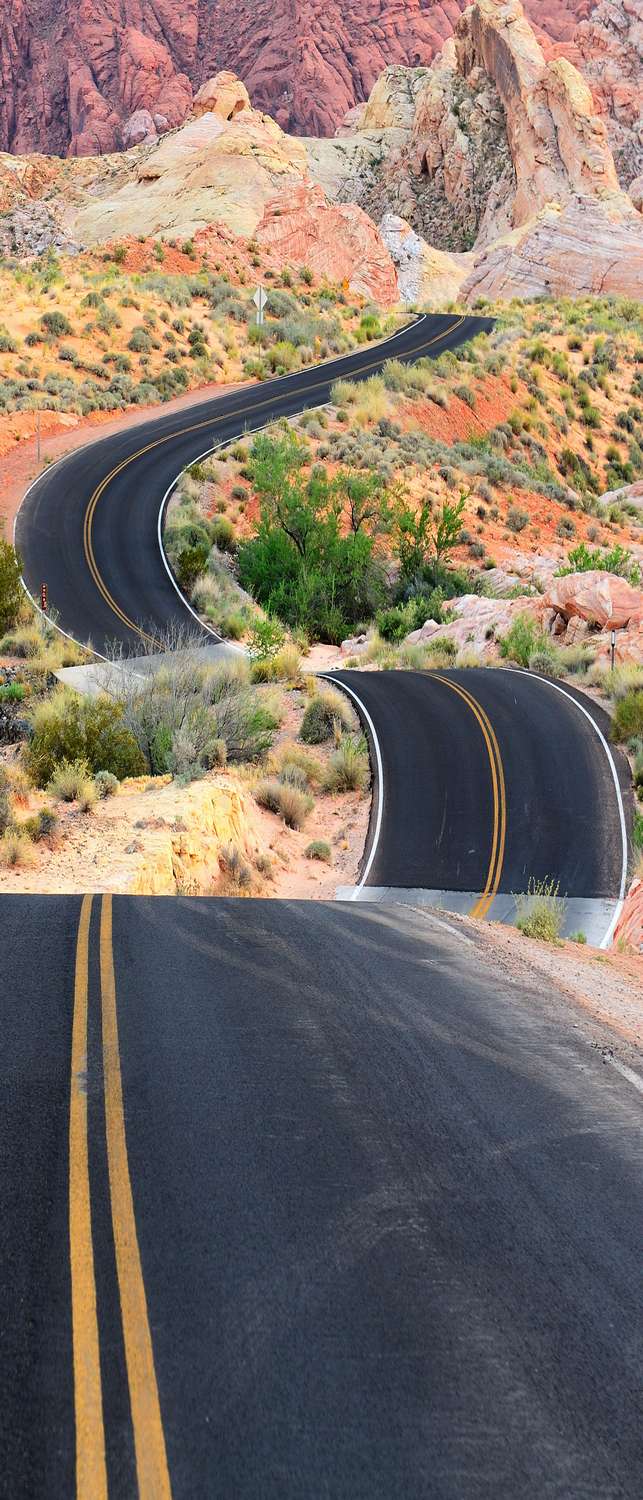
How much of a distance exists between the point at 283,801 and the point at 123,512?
21983mm

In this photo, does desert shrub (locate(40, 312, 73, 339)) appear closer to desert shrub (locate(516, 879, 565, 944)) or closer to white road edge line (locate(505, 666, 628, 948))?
white road edge line (locate(505, 666, 628, 948))

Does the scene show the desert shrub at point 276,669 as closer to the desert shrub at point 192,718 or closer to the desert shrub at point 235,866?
the desert shrub at point 192,718

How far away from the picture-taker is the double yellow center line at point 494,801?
16.4 metres

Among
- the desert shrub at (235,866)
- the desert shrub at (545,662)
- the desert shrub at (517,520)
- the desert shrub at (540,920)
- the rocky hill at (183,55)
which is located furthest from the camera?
the rocky hill at (183,55)

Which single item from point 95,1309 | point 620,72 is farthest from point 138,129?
point 95,1309

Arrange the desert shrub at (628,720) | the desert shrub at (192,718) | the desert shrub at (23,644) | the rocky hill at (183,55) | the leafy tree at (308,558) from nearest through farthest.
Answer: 1. the desert shrub at (192,718)
2. the desert shrub at (628,720)
3. the desert shrub at (23,644)
4. the leafy tree at (308,558)
5. the rocky hill at (183,55)

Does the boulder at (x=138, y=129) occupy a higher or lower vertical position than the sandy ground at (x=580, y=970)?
higher

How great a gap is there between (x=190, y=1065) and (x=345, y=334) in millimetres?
59253

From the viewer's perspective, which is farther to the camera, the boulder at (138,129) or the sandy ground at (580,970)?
the boulder at (138,129)

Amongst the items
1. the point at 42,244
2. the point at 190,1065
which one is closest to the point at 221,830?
the point at 190,1065

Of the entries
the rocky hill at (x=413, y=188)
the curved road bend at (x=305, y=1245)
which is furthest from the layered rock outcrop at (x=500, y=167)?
the curved road bend at (x=305, y=1245)

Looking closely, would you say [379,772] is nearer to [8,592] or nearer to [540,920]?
[540,920]

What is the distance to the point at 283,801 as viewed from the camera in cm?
1848

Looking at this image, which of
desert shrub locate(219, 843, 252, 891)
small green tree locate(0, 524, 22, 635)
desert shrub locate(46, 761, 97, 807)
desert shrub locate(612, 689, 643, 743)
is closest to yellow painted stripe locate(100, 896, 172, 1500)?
desert shrub locate(46, 761, 97, 807)
